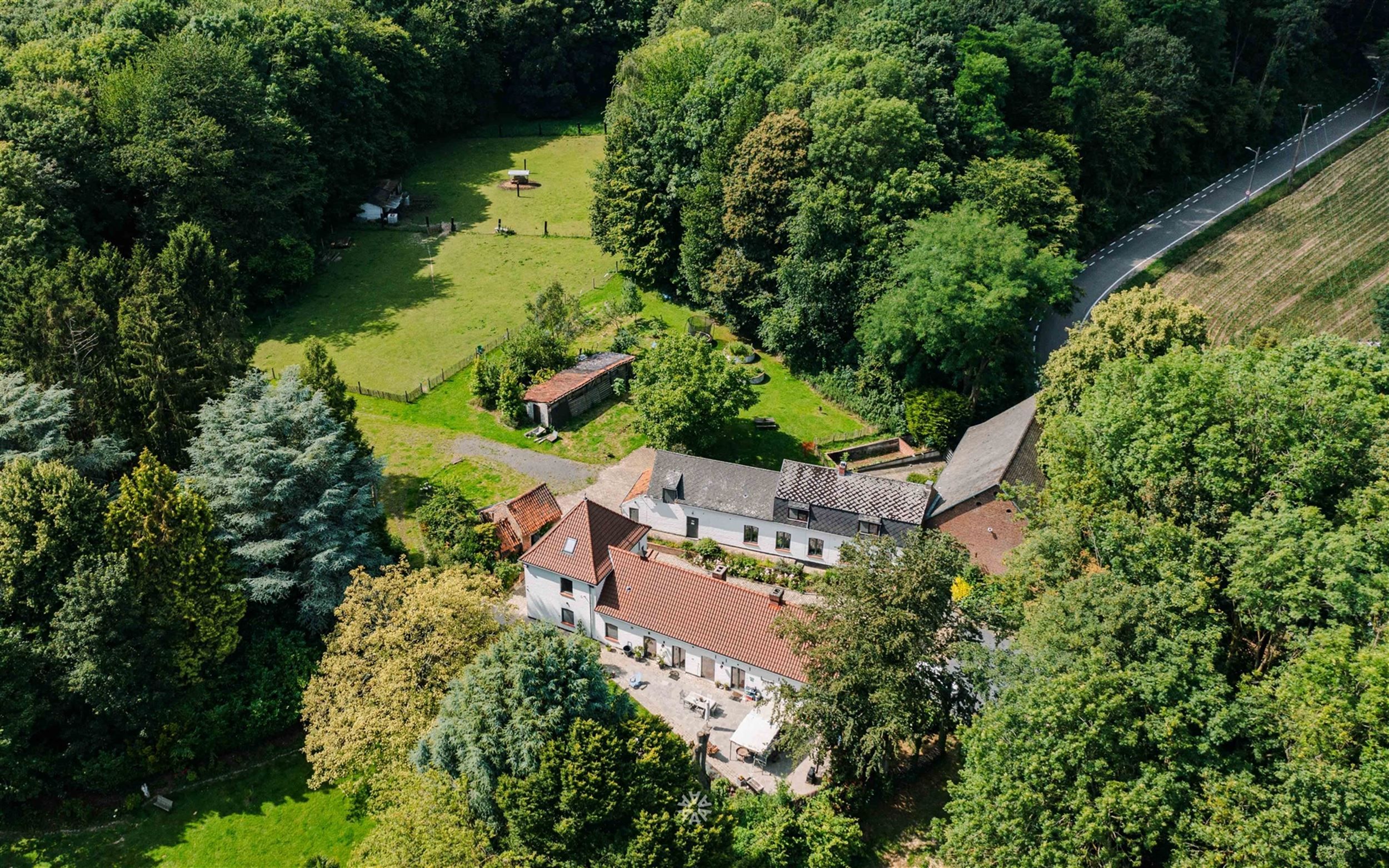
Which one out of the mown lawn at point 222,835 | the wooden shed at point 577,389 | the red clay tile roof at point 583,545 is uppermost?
the wooden shed at point 577,389

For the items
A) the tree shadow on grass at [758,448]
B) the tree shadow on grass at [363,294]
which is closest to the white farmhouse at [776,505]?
the tree shadow on grass at [758,448]

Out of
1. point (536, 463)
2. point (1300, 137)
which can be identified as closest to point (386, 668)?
point (536, 463)

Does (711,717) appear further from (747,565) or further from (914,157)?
(914,157)

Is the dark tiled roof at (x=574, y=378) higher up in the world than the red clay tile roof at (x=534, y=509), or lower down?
higher up

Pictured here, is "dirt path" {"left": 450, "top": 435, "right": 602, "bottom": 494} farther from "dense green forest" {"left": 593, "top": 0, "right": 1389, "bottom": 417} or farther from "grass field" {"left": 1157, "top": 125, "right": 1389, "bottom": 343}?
"grass field" {"left": 1157, "top": 125, "right": 1389, "bottom": 343}

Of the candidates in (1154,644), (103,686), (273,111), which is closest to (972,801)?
(1154,644)

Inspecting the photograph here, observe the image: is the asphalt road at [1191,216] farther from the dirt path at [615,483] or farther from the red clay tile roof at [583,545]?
the red clay tile roof at [583,545]

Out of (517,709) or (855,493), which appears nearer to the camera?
(517,709)
